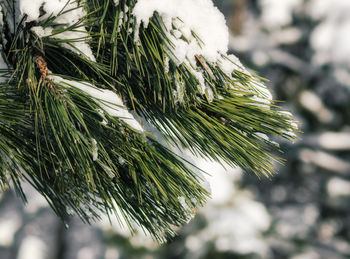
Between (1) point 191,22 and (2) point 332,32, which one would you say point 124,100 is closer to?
(1) point 191,22

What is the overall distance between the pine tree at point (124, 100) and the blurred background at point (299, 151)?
16.7ft

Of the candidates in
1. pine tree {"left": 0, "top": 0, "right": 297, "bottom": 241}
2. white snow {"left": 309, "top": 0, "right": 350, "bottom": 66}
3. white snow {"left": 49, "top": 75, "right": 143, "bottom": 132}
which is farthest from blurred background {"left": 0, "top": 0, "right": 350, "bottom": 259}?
white snow {"left": 49, "top": 75, "right": 143, "bottom": 132}

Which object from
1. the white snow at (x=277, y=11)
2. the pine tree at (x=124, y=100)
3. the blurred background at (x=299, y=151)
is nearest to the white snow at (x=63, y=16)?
the pine tree at (x=124, y=100)

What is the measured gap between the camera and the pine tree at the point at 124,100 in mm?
644

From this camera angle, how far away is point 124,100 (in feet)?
2.54

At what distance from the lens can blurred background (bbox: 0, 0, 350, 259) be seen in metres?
6.12

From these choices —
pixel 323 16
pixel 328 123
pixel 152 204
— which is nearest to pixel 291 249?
pixel 328 123

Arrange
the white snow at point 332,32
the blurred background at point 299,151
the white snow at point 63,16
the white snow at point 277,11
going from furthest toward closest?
the white snow at point 277,11 < the white snow at point 332,32 < the blurred background at point 299,151 < the white snow at point 63,16

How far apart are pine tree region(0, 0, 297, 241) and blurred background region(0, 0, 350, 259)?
5101 mm

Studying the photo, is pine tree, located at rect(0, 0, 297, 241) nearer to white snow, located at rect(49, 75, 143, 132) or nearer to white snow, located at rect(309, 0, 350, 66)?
white snow, located at rect(49, 75, 143, 132)

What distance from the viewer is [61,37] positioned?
693 millimetres

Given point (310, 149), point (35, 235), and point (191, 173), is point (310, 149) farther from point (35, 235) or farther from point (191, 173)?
point (191, 173)

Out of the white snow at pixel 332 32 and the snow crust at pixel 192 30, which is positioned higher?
the white snow at pixel 332 32

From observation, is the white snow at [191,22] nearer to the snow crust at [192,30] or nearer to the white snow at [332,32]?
the snow crust at [192,30]
